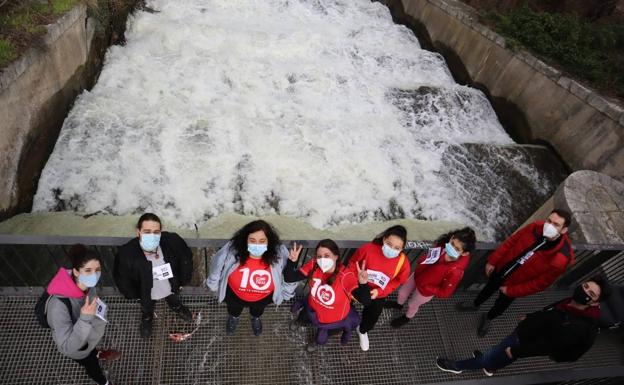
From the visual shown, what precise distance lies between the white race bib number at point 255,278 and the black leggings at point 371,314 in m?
1.04

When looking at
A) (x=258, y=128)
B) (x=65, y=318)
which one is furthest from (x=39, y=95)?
(x=65, y=318)

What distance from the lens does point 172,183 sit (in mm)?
7145

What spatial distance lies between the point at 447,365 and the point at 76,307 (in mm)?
3525

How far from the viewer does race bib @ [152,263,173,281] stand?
3461mm

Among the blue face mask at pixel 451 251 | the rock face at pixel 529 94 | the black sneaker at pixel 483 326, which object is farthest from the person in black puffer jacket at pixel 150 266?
the rock face at pixel 529 94

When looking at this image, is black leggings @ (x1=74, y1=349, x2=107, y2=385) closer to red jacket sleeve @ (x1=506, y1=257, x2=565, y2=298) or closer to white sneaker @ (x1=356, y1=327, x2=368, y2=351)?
white sneaker @ (x1=356, y1=327, x2=368, y2=351)

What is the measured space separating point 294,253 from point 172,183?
4.35 meters

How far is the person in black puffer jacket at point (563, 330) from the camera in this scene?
3234 millimetres

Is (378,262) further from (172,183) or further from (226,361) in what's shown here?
(172,183)

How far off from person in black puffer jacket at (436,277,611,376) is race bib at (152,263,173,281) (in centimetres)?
323

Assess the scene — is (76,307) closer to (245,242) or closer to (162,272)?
(162,272)

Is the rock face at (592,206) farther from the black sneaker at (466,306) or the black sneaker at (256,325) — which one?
the black sneaker at (256,325)

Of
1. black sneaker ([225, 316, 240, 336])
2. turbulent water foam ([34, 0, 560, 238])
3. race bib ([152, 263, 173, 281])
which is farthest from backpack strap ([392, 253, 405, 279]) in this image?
turbulent water foam ([34, 0, 560, 238])

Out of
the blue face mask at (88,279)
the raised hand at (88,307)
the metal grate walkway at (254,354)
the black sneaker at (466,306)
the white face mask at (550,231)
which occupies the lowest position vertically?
the metal grate walkway at (254,354)
